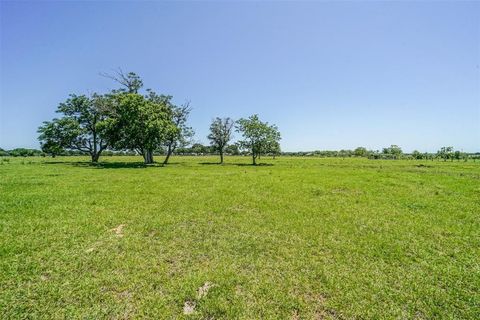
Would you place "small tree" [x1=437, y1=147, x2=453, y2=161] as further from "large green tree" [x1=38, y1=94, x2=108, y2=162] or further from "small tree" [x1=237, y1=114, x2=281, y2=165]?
"large green tree" [x1=38, y1=94, x2=108, y2=162]

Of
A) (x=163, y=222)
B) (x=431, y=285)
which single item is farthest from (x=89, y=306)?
(x=431, y=285)

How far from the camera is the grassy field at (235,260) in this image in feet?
17.3

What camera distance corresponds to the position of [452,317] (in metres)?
5.06

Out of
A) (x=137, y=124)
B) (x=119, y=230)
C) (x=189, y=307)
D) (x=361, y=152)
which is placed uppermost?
(x=137, y=124)

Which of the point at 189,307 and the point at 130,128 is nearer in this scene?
the point at 189,307

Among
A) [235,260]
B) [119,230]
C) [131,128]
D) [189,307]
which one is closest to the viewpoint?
[189,307]

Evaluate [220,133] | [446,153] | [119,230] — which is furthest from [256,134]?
[446,153]

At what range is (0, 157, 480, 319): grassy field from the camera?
5258 millimetres

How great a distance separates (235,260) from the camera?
736cm

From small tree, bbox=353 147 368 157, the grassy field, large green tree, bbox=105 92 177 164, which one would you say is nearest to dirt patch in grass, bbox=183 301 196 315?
the grassy field

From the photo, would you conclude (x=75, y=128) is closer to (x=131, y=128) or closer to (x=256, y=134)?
(x=131, y=128)

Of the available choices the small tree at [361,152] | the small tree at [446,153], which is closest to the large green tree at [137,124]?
the small tree at [446,153]

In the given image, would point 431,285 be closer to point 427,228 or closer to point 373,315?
point 373,315

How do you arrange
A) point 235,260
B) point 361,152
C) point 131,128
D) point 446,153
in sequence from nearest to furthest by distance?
point 235,260, point 131,128, point 446,153, point 361,152
